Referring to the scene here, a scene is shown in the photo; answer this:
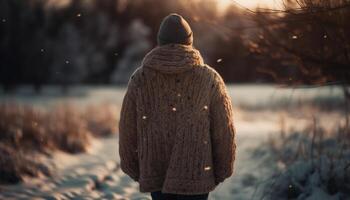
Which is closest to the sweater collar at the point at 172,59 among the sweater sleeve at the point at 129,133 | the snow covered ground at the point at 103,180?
the sweater sleeve at the point at 129,133

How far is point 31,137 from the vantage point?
909cm

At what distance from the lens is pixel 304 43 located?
591cm

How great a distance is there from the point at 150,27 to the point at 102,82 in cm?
760

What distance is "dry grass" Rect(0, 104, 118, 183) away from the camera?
22.5 ft

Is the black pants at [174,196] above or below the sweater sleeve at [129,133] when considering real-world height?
below

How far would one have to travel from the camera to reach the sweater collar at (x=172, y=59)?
298cm

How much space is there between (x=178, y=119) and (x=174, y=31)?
552mm

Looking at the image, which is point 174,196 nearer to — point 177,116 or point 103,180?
point 177,116

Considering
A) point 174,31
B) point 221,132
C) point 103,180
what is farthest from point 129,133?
point 103,180

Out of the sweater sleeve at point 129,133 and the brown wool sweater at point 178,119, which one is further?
the sweater sleeve at point 129,133

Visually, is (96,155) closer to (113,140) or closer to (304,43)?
(113,140)

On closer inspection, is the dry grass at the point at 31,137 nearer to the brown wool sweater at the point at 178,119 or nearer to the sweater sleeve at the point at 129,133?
the sweater sleeve at the point at 129,133

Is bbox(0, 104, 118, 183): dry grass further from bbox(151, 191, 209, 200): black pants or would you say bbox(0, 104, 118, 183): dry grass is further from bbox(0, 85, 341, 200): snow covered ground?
bbox(151, 191, 209, 200): black pants

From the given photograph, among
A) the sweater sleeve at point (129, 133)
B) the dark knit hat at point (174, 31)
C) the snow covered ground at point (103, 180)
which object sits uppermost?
the dark knit hat at point (174, 31)
